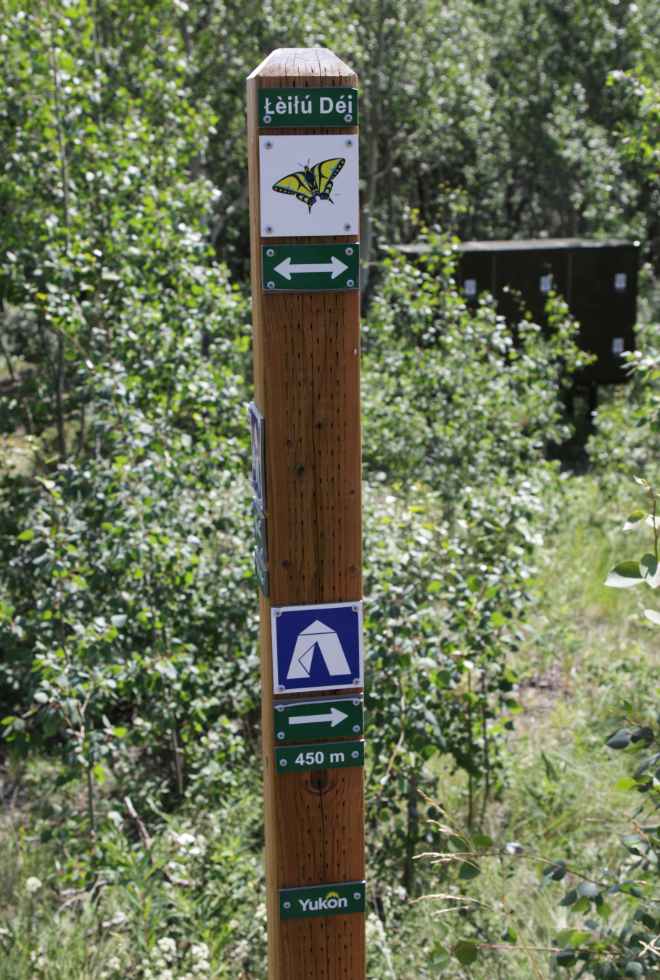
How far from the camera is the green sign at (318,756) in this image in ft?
5.21

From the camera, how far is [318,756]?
160cm

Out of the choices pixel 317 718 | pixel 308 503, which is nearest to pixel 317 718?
pixel 317 718

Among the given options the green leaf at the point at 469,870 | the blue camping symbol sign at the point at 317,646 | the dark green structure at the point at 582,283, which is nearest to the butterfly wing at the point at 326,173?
the blue camping symbol sign at the point at 317,646

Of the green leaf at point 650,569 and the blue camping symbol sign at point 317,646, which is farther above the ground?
the green leaf at point 650,569

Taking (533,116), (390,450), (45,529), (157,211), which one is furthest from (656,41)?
(45,529)

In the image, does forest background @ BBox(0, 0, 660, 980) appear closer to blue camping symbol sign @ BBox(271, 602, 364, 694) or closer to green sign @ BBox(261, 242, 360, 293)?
blue camping symbol sign @ BBox(271, 602, 364, 694)

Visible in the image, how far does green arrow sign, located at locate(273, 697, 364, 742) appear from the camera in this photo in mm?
1581

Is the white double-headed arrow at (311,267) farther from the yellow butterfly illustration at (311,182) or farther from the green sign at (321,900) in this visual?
the green sign at (321,900)

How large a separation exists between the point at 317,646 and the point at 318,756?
21cm

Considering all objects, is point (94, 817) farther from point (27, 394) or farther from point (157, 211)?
point (157, 211)

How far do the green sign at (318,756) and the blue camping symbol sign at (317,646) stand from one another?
11cm

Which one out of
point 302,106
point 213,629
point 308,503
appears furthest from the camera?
point 213,629

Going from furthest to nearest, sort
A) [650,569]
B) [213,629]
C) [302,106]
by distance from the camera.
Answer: [213,629], [650,569], [302,106]

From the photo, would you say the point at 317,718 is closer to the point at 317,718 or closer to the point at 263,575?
the point at 317,718
